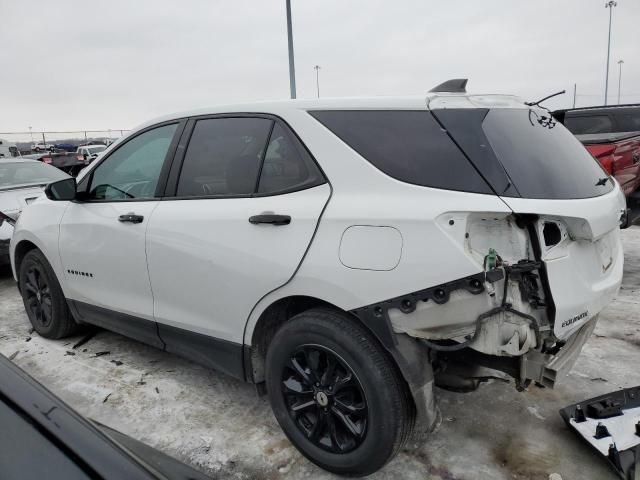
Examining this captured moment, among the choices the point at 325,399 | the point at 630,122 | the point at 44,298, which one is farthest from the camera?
the point at 630,122

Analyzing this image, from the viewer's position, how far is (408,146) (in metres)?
2.08

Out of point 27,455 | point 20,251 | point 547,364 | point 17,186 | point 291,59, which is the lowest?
point 547,364

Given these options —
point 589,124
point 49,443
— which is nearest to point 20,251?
point 49,443

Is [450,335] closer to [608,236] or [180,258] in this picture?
[608,236]

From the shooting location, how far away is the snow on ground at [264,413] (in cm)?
239

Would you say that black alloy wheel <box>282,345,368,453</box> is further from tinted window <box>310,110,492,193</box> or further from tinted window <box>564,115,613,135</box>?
tinted window <box>564,115,613,135</box>

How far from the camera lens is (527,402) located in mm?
2930

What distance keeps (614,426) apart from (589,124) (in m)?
8.00

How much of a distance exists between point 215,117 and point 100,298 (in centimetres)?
157

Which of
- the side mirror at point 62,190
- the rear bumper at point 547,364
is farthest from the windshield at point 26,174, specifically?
the rear bumper at point 547,364

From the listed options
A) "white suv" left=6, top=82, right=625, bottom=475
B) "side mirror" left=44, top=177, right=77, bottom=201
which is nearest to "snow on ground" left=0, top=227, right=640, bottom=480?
"white suv" left=6, top=82, right=625, bottom=475

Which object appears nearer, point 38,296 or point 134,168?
point 134,168

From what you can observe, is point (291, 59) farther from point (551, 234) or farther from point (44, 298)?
point (551, 234)

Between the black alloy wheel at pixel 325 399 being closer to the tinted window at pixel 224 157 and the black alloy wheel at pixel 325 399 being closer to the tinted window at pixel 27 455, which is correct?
the tinted window at pixel 224 157
